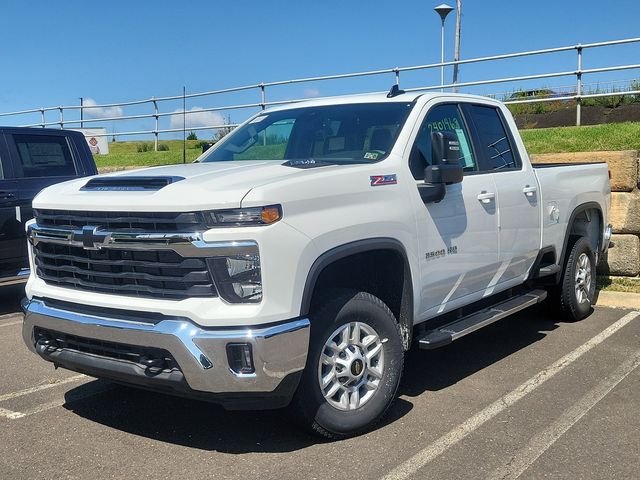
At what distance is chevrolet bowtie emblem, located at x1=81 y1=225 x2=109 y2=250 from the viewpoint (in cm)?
376

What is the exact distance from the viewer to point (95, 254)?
3.87m

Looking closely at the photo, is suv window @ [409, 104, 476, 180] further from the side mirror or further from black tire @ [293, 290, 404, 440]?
black tire @ [293, 290, 404, 440]

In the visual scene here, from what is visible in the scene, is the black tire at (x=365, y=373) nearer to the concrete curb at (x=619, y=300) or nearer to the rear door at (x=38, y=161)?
the concrete curb at (x=619, y=300)

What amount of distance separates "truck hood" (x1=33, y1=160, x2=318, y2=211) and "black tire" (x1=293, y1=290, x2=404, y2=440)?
2.61 ft

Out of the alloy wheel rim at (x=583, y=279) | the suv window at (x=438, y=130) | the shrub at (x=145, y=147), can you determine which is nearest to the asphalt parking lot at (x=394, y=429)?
the alloy wheel rim at (x=583, y=279)

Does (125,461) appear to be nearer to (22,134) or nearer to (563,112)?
(22,134)

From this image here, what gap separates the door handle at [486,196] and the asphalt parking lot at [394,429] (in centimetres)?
131

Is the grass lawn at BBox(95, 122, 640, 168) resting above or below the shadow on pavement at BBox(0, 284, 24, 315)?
above

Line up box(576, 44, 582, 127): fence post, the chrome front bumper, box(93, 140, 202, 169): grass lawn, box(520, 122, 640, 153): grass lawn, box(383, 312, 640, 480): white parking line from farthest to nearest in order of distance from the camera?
box(93, 140, 202, 169): grass lawn < box(576, 44, 582, 127): fence post < box(520, 122, 640, 153): grass lawn < box(383, 312, 640, 480): white parking line < the chrome front bumper

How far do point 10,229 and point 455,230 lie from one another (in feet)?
16.5

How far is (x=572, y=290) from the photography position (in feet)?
21.8

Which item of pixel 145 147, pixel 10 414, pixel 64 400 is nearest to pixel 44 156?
pixel 64 400

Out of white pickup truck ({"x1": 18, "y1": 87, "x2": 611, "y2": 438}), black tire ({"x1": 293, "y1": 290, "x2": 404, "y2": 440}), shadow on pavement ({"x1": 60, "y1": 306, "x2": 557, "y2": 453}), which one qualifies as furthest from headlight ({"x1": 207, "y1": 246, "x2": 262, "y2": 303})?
shadow on pavement ({"x1": 60, "y1": 306, "x2": 557, "y2": 453})


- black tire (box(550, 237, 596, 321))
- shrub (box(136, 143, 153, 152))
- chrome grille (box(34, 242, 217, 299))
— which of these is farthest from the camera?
shrub (box(136, 143, 153, 152))
